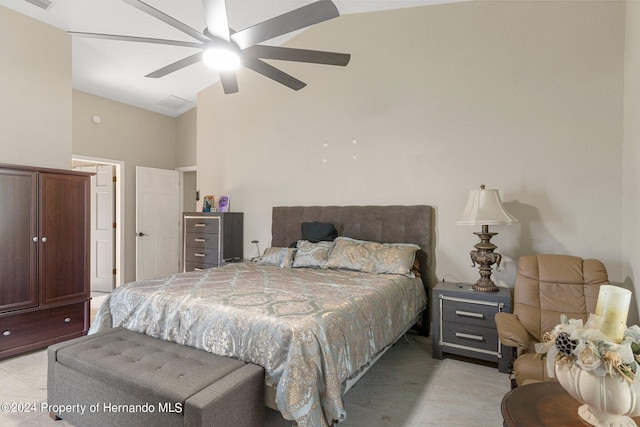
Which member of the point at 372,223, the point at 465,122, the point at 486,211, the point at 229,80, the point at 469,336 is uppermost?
the point at 229,80

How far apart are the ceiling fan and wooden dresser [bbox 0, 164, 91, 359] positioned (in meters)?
1.61

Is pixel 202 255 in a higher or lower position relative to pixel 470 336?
higher

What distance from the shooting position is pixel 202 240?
471 centimetres

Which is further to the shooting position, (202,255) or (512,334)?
(202,255)

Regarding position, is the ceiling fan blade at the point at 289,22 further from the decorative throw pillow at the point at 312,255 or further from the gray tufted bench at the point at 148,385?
the decorative throw pillow at the point at 312,255

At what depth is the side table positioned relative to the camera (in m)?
1.22

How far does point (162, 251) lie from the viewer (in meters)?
5.92

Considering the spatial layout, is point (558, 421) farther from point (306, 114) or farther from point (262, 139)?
point (262, 139)

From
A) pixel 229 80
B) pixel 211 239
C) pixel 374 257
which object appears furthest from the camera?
pixel 211 239

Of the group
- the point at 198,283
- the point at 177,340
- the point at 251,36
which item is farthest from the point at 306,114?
the point at 177,340

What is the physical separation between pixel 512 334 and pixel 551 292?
74 cm

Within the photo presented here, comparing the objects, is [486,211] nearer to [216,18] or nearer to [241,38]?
[241,38]

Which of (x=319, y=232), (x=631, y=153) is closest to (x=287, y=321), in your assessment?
(x=319, y=232)

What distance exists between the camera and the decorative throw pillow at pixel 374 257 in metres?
3.20
